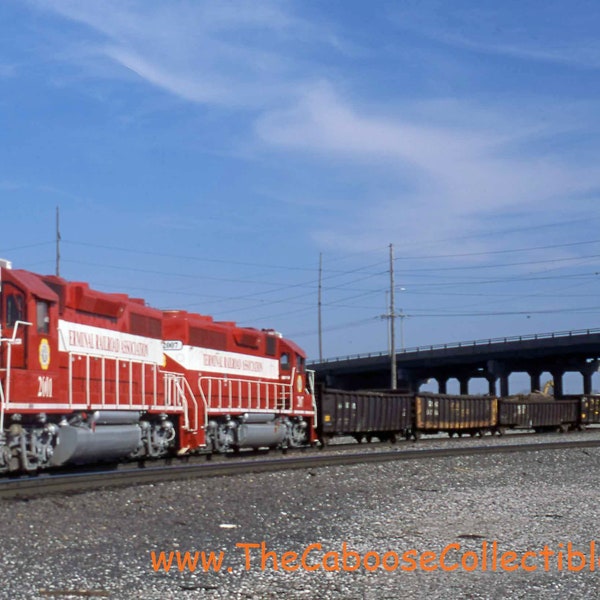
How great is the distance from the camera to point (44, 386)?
17.0 m

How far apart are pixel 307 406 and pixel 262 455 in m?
4.68

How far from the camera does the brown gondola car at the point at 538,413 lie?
4753 cm

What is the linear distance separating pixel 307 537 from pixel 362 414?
2472cm

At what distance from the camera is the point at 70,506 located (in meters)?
12.9

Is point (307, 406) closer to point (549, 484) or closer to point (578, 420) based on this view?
point (549, 484)

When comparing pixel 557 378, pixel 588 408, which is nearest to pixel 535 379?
pixel 557 378

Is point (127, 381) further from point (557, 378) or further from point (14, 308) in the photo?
point (557, 378)

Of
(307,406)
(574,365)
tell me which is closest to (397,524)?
(307,406)

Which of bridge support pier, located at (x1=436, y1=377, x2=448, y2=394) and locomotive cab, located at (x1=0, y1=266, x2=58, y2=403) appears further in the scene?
bridge support pier, located at (x1=436, y1=377, x2=448, y2=394)

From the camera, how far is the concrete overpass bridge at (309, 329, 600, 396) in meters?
97.5

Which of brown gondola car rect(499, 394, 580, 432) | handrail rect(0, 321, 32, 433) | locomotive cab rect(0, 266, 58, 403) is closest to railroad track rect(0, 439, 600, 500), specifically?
handrail rect(0, 321, 32, 433)

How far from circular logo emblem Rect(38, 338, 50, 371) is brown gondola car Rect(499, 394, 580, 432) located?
33.0m

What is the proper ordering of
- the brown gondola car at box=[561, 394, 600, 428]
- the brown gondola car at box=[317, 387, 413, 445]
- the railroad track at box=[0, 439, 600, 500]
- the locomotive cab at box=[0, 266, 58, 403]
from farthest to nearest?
the brown gondola car at box=[561, 394, 600, 428], the brown gondola car at box=[317, 387, 413, 445], the locomotive cab at box=[0, 266, 58, 403], the railroad track at box=[0, 439, 600, 500]

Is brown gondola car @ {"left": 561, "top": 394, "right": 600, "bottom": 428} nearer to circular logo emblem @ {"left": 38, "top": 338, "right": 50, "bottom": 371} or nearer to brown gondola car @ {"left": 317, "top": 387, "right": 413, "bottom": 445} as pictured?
brown gondola car @ {"left": 317, "top": 387, "right": 413, "bottom": 445}
